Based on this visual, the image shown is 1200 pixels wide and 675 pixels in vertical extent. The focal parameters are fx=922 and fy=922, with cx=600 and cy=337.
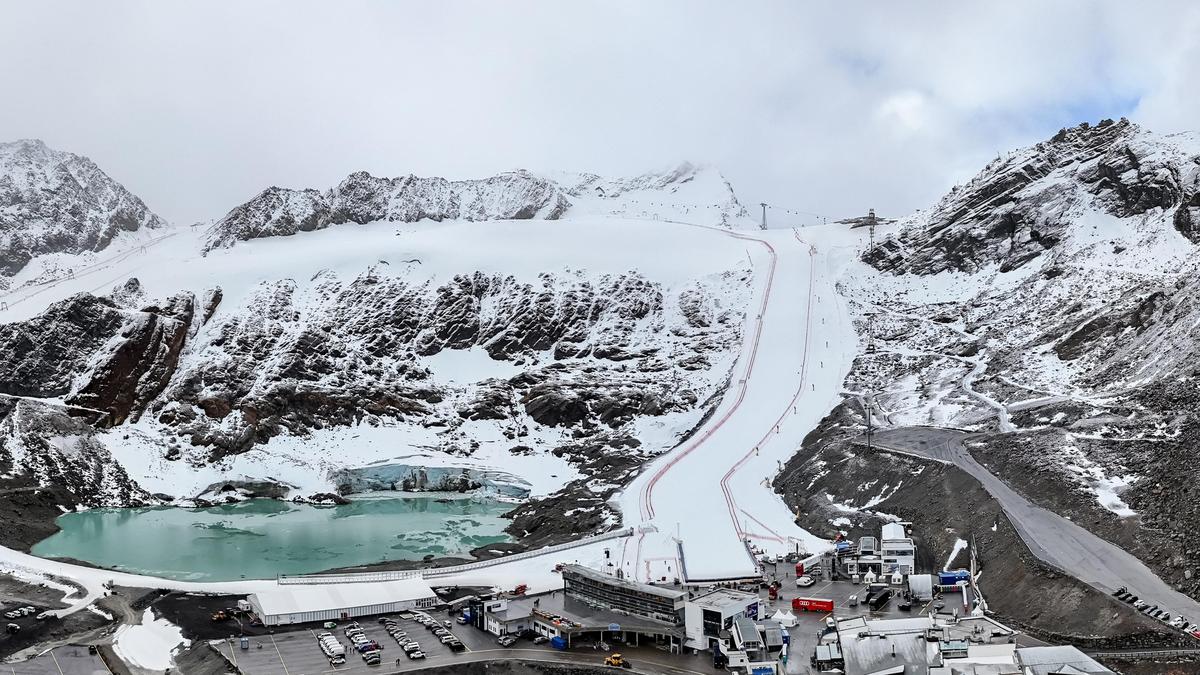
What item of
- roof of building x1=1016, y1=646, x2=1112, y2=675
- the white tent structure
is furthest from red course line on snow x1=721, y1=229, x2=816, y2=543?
roof of building x1=1016, y1=646, x2=1112, y2=675

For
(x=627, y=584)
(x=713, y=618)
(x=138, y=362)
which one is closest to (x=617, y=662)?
(x=713, y=618)

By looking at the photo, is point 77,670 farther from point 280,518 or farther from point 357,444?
point 357,444

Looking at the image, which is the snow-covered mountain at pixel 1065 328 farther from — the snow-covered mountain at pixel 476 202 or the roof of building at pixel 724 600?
the snow-covered mountain at pixel 476 202

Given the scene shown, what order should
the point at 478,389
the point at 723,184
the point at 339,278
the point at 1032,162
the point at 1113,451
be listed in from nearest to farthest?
the point at 1113,451 < the point at 478,389 < the point at 1032,162 < the point at 339,278 < the point at 723,184

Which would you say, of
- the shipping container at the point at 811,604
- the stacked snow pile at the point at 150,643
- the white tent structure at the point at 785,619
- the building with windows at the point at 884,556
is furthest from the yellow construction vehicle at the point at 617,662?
the stacked snow pile at the point at 150,643

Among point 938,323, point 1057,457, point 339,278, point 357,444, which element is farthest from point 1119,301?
point 339,278
